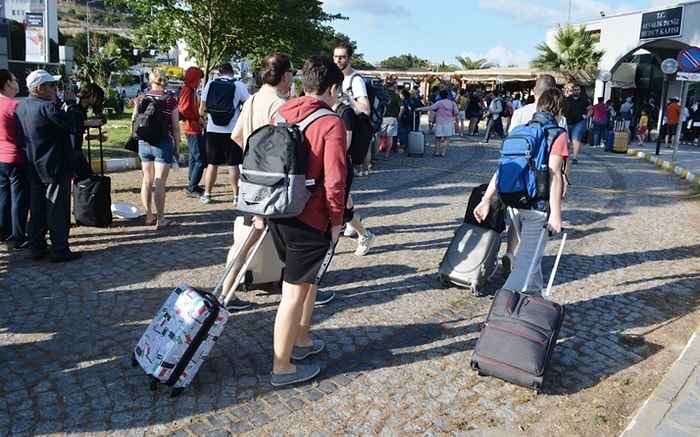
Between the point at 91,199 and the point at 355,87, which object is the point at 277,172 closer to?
the point at 355,87

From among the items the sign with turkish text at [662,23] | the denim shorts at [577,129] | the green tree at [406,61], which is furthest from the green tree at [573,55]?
the green tree at [406,61]

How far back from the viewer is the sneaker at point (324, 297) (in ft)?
16.3

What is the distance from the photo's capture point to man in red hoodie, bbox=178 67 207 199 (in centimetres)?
816

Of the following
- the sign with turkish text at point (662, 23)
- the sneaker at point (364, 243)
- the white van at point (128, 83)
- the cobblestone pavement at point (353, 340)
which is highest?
the sign with turkish text at point (662, 23)

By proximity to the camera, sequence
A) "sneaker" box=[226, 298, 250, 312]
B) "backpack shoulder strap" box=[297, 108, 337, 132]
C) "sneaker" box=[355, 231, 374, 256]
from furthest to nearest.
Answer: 1. "sneaker" box=[355, 231, 374, 256]
2. "sneaker" box=[226, 298, 250, 312]
3. "backpack shoulder strap" box=[297, 108, 337, 132]

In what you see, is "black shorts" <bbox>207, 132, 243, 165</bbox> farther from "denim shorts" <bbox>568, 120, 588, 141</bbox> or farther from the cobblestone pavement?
"denim shorts" <bbox>568, 120, 588, 141</bbox>

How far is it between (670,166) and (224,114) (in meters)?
11.8

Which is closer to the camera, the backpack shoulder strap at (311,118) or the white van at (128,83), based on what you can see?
the backpack shoulder strap at (311,118)

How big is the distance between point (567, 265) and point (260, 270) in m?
3.42

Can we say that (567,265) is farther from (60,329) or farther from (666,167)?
(666,167)

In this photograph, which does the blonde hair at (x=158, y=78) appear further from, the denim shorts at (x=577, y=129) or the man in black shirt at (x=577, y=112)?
the denim shorts at (x=577, y=129)

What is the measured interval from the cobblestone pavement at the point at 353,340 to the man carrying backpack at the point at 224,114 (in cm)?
78

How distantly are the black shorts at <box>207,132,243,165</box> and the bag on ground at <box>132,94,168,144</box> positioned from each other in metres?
1.08

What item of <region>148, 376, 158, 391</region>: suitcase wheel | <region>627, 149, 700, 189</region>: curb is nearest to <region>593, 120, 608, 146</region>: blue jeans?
<region>627, 149, 700, 189</region>: curb
